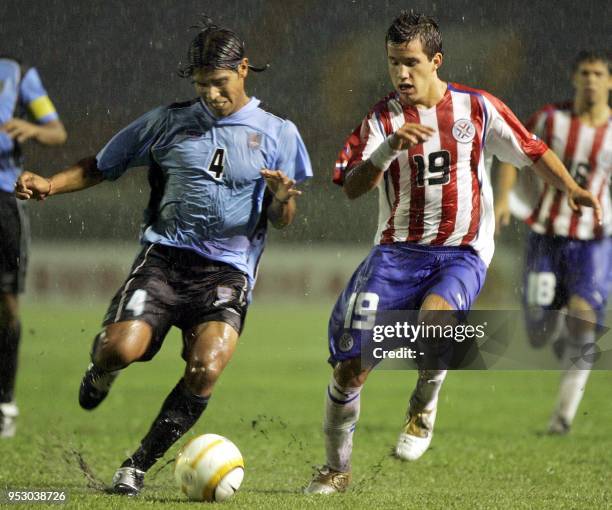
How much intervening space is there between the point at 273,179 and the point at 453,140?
86 centimetres

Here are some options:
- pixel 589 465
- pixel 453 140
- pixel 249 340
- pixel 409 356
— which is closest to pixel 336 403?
pixel 409 356

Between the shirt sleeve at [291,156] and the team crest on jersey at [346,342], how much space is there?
0.86m

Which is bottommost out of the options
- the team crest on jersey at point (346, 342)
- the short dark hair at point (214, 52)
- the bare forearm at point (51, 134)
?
the team crest on jersey at point (346, 342)

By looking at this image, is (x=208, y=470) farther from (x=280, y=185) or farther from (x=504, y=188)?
(x=504, y=188)

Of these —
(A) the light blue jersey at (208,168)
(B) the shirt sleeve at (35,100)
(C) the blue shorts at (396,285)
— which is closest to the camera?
(C) the blue shorts at (396,285)

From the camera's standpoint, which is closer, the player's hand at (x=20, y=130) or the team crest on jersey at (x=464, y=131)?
the team crest on jersey at (x=464, y=131)

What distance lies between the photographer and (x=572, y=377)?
7.68m

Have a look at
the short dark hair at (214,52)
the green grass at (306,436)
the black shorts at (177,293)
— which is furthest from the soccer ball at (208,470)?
the short dark hair at (214,52)

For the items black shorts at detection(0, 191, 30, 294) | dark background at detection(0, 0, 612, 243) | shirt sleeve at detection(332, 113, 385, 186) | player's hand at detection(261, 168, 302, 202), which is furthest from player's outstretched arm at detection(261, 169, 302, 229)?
black shorts at detection(0, 191, 30, 294)

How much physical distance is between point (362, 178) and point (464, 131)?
0.61 metres

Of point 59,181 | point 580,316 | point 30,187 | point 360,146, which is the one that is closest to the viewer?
point 30,187

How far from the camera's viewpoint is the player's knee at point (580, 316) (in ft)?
25.5

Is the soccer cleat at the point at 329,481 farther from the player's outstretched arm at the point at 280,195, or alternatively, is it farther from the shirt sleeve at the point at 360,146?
the shirt sleeve at the point at 360,146

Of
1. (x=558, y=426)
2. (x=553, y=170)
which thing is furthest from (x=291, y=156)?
(x=558, y=426)
